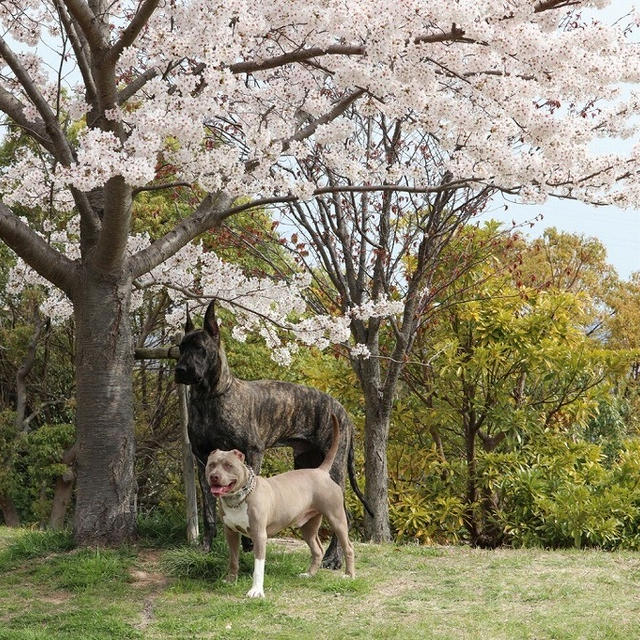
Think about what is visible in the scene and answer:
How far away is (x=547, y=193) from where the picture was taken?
7.79 meters

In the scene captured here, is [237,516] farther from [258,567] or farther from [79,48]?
[79,48]

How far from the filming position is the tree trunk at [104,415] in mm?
7797

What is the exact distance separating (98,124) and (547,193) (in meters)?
3.93

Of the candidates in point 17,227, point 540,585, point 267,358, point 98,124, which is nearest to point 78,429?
point 17,227

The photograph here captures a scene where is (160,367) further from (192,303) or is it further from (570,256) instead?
(570,256)

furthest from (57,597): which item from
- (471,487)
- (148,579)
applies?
(471,487)

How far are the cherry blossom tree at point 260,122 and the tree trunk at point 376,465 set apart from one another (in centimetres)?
318

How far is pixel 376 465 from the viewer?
1098cm

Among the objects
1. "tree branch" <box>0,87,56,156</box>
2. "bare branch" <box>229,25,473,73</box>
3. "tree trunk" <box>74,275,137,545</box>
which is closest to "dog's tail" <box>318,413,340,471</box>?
"tree trunk" <box>74,275,137,545</box>

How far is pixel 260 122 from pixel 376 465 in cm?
474

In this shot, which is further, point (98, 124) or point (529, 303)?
point (529, 303)

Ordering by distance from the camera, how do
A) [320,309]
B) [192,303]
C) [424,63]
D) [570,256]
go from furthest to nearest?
1. [570,256]
2. [320,309]
3. [192,303]
4. [424,63]

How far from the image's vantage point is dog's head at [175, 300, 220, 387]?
7035 mm

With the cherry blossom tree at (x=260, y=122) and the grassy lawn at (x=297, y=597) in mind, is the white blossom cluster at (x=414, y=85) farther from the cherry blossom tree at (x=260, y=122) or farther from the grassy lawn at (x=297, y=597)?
the grassy lawn at (x=297, y=597)
